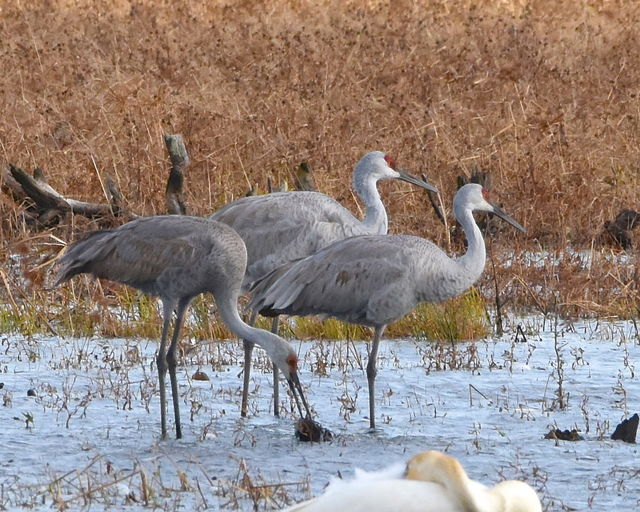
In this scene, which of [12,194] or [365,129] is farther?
[365,129]

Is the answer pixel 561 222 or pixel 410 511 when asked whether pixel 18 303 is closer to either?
pixel 561 222

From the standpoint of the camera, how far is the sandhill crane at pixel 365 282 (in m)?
6.21

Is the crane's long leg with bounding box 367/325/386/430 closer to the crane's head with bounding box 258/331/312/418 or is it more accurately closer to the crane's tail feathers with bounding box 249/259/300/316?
the crane's head with bounding box 258/331/312/418

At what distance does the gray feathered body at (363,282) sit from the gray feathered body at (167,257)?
0.30 m

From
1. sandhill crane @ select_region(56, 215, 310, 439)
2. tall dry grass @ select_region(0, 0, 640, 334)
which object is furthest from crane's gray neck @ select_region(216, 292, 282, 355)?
tall dry grass @ select_region(0, 0, 640, 334)

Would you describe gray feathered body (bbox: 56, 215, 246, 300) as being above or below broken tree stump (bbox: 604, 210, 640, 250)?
below

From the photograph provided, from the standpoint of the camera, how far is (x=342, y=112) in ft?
36.6

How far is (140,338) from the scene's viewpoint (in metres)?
7.44

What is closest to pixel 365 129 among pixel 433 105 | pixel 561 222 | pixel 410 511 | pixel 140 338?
pixel 433 105

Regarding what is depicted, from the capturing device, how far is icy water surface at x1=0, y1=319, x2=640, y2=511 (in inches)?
181

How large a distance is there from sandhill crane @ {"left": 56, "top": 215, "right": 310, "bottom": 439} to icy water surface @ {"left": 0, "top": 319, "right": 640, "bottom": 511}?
342 mm

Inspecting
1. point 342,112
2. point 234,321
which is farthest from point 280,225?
point 342,112

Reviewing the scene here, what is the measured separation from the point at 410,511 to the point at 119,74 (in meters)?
10.1

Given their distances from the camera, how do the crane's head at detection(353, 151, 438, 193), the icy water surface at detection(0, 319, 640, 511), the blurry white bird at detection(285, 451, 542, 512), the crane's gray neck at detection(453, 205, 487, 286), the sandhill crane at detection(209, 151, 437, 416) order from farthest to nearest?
the crane's head at detection(353, 151, 438, 193) < the sandhill crane at detection(209, 151, 437, 416) < the crane's gray neck at detection(453, 205, 487, 286) < the icy water surface at detection(0, 319, 640, 511) < the blurry white bird at detection(285, 451, 542, 512)
